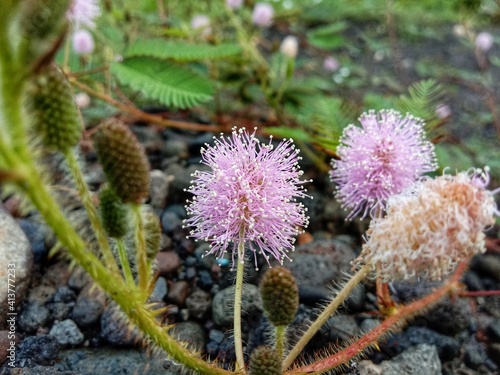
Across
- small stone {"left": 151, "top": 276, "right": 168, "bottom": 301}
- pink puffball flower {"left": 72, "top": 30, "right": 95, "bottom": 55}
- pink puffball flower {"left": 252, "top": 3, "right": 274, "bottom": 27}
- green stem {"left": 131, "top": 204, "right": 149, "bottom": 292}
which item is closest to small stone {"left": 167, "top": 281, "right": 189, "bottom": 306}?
small stone {"left": 151, "top": 276, "right": 168, "bottom": 301}

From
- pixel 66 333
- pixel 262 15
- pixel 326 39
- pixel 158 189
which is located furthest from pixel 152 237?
pixel 326 39

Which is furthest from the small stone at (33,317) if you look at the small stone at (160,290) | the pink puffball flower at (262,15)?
the pink puffball flower at (262,15)

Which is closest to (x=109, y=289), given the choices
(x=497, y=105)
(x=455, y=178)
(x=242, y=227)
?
(x=242, y=227)

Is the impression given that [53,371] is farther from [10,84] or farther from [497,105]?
[497,105]

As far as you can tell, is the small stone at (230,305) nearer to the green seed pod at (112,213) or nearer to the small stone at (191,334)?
the small stone at (191,334)

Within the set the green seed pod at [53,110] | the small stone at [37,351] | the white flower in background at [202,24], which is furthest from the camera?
the white flower in background at [202,24]

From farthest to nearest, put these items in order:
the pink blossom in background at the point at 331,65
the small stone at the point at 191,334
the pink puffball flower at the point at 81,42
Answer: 1. the pink blossom in background at the point at 331,65
2. the pink puffball flower at the point at 81,42
3. the small stone at the point at 191,334

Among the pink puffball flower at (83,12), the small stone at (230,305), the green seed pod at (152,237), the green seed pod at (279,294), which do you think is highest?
the pink puffball flower at (83,12)

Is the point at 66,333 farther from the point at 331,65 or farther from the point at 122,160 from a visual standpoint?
the point at 331,65
